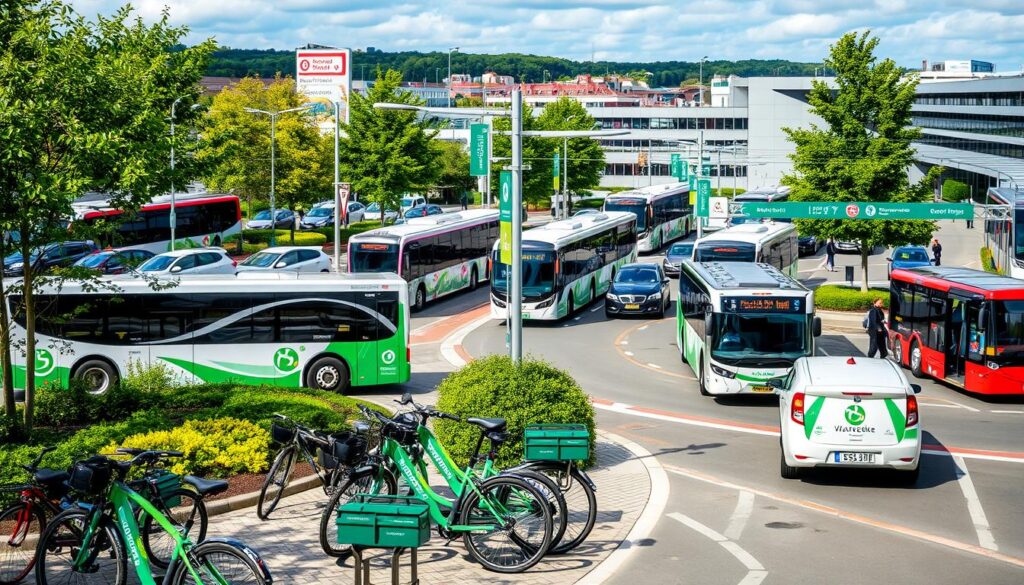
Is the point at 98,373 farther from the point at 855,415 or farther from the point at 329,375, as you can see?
the point at 855,415

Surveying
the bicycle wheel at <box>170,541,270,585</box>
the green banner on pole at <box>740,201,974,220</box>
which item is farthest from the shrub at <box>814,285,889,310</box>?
the bicycle wheel at <box>170,541,270,585</box>

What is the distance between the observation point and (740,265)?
2792 centimetres

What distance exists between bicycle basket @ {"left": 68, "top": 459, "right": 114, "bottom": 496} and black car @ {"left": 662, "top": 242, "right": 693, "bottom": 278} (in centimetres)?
3966

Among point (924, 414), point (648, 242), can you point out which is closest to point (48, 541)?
point (924, 414)

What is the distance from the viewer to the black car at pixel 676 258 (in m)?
48.8

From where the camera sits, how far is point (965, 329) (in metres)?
24.5

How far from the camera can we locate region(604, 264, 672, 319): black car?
37.3 metres

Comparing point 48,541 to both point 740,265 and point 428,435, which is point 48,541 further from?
point 740,265

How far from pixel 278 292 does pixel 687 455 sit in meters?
9.76

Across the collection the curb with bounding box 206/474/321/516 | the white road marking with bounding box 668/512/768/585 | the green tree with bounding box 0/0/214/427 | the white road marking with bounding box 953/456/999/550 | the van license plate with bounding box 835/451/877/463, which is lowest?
the white road marking with bounding box 953/456/999/550

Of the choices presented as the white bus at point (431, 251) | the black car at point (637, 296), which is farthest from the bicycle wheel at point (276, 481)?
the black car at point (637, 296)

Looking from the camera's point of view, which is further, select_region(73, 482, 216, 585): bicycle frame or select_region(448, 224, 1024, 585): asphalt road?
select_region(448, 224, 1024, 585): asphalt road

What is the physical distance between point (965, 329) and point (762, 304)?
4492mm

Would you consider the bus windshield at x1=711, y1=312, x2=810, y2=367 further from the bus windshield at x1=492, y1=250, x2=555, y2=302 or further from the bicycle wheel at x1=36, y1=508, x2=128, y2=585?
the bicycle wheel at x1=36, y1=508, x2=128, y2=585
